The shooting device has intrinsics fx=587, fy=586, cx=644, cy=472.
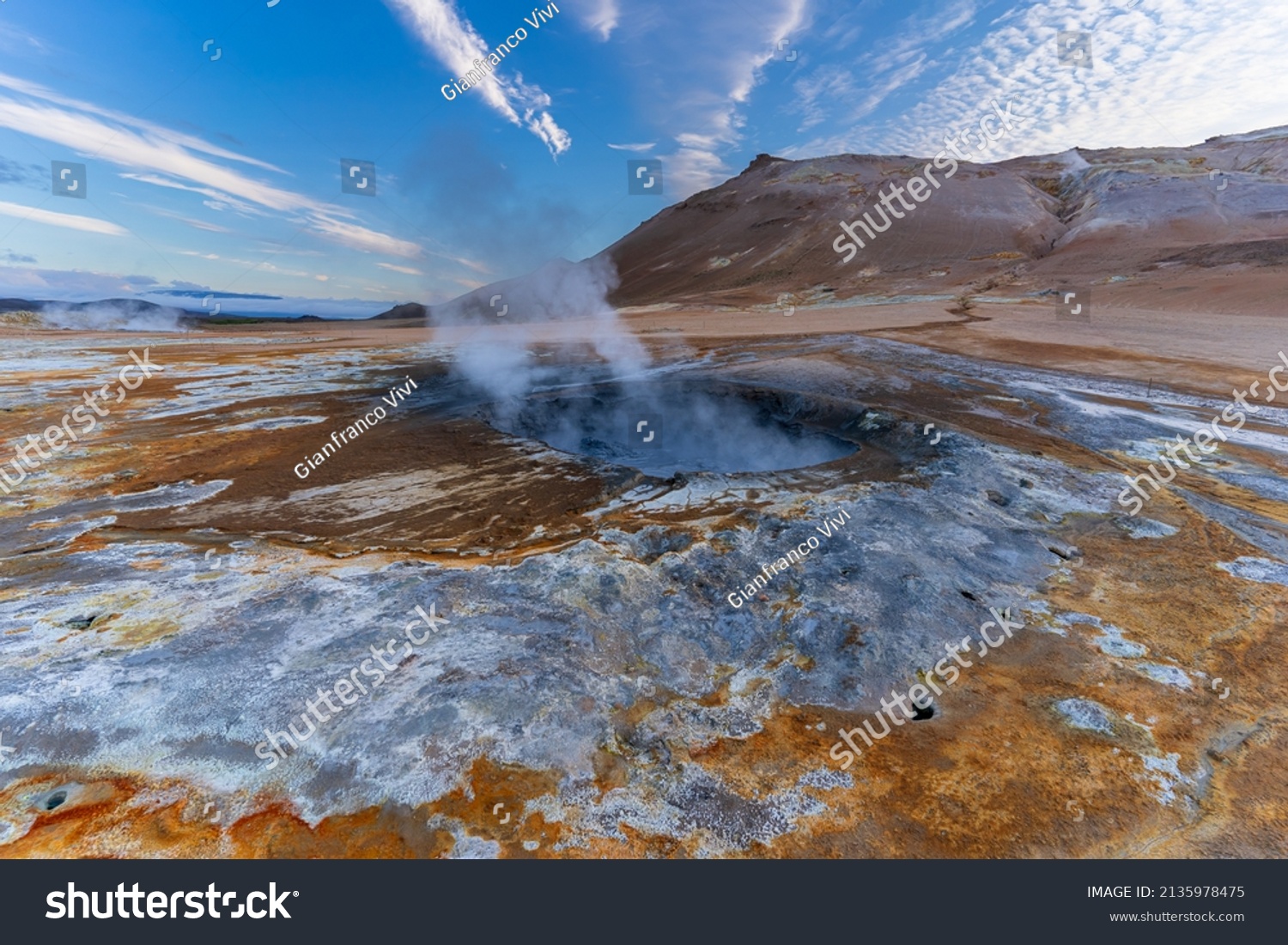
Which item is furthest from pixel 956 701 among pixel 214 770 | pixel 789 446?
pixel 789 446

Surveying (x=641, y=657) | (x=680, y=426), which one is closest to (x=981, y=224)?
(x=680, y=426)

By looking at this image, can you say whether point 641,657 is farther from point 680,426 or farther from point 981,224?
point 981,224

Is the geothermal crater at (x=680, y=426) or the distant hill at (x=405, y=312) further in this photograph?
the distant hill at (x=405, y=312)

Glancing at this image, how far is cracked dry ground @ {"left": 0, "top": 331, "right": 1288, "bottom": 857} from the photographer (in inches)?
126

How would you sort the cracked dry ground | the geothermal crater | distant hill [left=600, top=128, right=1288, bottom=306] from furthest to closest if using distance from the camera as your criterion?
distant hill [left=600, top=128, right=1288, bottom=306], the geothermal crater, the cracked dry ground

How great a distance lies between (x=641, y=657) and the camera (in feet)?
15.3

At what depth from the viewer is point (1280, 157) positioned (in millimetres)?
53812

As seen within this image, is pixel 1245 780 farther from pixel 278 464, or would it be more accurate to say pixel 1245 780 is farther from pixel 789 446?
pixel 278 464

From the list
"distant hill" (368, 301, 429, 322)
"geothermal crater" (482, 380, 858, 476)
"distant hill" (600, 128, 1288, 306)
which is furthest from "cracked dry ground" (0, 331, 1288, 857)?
"distant hill" (368, 301, 429, 322)

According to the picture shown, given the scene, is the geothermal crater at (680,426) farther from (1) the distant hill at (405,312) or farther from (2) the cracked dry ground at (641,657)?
(1) the distant hill at (405,312)

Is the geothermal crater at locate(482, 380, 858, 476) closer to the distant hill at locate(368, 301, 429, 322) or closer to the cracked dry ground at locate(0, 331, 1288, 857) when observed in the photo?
the cracked dry ground at locate(0, 331, 1288, 857)

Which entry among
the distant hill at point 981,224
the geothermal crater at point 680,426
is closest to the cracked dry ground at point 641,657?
the geothermal crater at point 680,426

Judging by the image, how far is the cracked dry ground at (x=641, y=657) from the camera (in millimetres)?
3203
